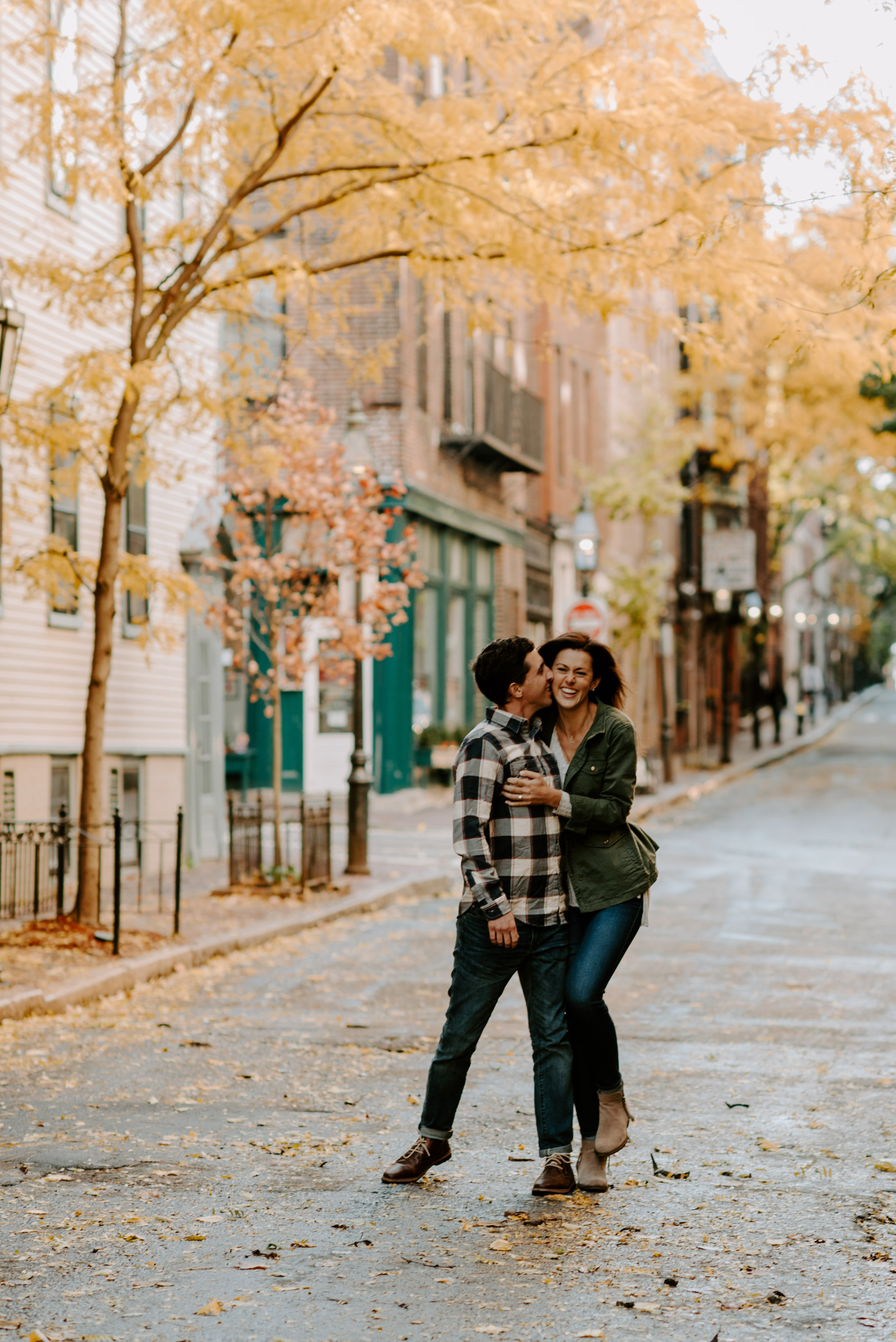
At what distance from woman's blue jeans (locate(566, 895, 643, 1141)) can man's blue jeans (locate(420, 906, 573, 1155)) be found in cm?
6

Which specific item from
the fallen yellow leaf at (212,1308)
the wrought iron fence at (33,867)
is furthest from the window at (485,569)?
the fallen yellow leaf at (212,1308)

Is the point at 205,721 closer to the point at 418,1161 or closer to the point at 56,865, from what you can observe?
the point at 56,865

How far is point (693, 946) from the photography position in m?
13.1

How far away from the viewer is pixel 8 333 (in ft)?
35.4

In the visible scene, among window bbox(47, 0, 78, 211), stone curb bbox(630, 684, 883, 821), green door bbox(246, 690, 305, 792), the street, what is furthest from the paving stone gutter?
green door bbox(246, 690, 305, 792)

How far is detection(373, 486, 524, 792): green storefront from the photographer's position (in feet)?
87.4

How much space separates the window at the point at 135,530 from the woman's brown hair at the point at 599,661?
12.6 metres

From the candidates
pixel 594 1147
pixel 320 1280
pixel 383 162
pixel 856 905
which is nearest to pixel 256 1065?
pixel 594 1147

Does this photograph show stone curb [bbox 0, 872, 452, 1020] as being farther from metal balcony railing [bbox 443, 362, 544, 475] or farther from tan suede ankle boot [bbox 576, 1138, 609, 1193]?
metal balcony railing [bbox 443, 362, 544, 475]

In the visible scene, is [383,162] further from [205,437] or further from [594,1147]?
[594,1147]

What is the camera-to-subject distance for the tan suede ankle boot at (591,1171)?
5.93 m

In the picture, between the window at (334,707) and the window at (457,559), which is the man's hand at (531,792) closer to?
the window at (334,707)

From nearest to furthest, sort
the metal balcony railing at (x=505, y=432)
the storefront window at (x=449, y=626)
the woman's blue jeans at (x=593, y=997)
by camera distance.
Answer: the woman's blue jeans at (x=593, y=997), the storefront window at (x=449, y=626), the metal balcony railing at (x=505, y=432)

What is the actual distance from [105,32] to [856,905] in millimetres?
11698
